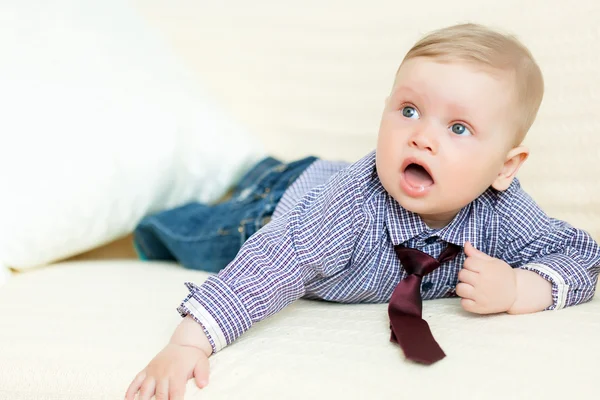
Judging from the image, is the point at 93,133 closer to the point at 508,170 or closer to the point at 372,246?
the point at 372,246

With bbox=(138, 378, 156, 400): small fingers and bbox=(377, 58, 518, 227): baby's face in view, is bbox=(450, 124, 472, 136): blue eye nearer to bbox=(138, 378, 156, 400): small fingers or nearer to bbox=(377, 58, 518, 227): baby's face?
bbox=(377, 58, 518, 227): baby's face

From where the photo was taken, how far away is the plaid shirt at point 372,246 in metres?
0.97

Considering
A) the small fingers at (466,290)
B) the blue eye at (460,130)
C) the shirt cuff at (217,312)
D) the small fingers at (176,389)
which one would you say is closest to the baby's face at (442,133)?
the blue eye at (460,130)

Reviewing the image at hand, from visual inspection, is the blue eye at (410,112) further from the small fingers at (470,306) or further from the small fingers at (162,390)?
the small fingers at (162,390)

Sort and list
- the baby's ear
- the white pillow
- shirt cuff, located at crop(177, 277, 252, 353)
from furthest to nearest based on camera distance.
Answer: the white pillow → the baby's ear → shirt cuff, located at crop(177, 277, 252, 353)

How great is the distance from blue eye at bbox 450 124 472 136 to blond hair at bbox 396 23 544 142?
0.08 metres

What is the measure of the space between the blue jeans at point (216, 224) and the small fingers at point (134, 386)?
50 cm

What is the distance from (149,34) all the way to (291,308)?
77 centimetres

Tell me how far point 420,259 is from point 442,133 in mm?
182

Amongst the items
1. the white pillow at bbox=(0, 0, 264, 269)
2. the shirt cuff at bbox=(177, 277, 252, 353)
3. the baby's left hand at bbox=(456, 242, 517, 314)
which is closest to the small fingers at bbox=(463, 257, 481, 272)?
the baby's left hand at bbox=(456, 242, 517, 314)

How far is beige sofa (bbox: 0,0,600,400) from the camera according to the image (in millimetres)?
800

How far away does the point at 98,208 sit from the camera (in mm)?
1334

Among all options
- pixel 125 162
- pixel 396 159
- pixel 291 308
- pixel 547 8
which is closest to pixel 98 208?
pixel 125 162

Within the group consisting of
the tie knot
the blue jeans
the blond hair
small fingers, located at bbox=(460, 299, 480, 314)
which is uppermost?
the blond hair
